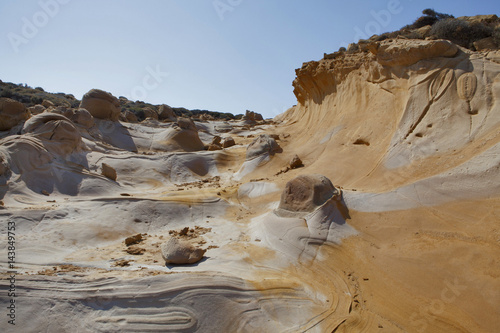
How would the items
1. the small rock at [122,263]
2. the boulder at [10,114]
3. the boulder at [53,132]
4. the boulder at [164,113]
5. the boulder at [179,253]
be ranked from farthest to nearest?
the boulder at [164,113] → the boulder at [10,114] → the boulder at [53,132] → the boulder at [179,253] → the small rock at [122,263]

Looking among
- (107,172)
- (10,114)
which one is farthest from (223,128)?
(10,114)

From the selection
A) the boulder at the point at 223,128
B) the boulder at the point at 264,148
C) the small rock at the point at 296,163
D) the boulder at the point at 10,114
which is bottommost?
the small rock at the point at 296,163

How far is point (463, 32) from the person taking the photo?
307 inches

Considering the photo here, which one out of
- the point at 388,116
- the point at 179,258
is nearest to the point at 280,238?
the point at 179,258

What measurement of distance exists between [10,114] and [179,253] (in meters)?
7.26

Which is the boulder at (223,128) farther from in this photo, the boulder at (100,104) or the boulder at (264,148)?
the boulder at (264,148)

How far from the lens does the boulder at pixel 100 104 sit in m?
11.7

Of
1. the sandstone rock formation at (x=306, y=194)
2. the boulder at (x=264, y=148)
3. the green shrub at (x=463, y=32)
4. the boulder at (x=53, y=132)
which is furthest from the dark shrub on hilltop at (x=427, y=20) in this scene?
the boulder at (x=53, y=132)

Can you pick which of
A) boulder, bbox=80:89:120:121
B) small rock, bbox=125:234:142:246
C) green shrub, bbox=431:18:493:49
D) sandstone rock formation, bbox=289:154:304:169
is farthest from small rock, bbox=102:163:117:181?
green shrub, bbox=431:18:493:49

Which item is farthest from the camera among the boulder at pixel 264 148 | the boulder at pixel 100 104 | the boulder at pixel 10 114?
the boulder at pixel 100 104

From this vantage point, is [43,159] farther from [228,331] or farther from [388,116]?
[388,116]

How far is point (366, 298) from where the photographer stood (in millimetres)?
3352

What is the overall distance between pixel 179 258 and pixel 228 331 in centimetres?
113

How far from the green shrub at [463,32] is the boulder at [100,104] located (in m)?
11.1
